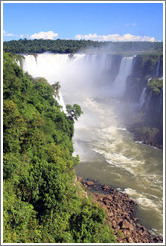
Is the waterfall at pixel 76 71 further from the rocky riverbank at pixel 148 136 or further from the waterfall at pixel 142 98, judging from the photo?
the rocky riverbank at pixel 148 136

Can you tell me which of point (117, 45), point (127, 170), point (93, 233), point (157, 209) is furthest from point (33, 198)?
point (117, 45)

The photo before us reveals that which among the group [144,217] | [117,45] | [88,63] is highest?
[117,45]

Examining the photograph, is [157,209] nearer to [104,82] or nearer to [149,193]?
[149,193]

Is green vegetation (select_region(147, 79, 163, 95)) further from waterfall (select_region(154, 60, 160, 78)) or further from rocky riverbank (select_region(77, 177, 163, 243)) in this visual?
rocky riverbank (select_region(77, 177, 163, 243))

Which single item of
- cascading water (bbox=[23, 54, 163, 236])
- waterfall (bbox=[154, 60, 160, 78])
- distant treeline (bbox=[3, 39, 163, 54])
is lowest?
cascading water (bbox=[23, 54, 163, 236])

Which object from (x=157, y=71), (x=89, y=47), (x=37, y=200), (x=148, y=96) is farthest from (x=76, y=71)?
(x=37, y=200)

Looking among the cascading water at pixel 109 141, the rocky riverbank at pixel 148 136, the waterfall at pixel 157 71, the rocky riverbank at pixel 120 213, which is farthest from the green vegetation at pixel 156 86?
the rocky riverbank at pixel 120 213

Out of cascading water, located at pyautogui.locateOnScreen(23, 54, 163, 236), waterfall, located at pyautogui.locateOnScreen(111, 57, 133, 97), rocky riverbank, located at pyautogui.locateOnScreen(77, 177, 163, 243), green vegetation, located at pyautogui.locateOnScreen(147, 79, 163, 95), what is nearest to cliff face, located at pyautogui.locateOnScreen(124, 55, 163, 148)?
green vegetation, located at pyautogui.locateOnScreen(147, 79, 163, 95)

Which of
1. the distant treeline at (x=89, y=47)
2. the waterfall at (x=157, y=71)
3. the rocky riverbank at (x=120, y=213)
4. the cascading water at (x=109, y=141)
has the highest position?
the distant treeline at (x=89, y=47)
